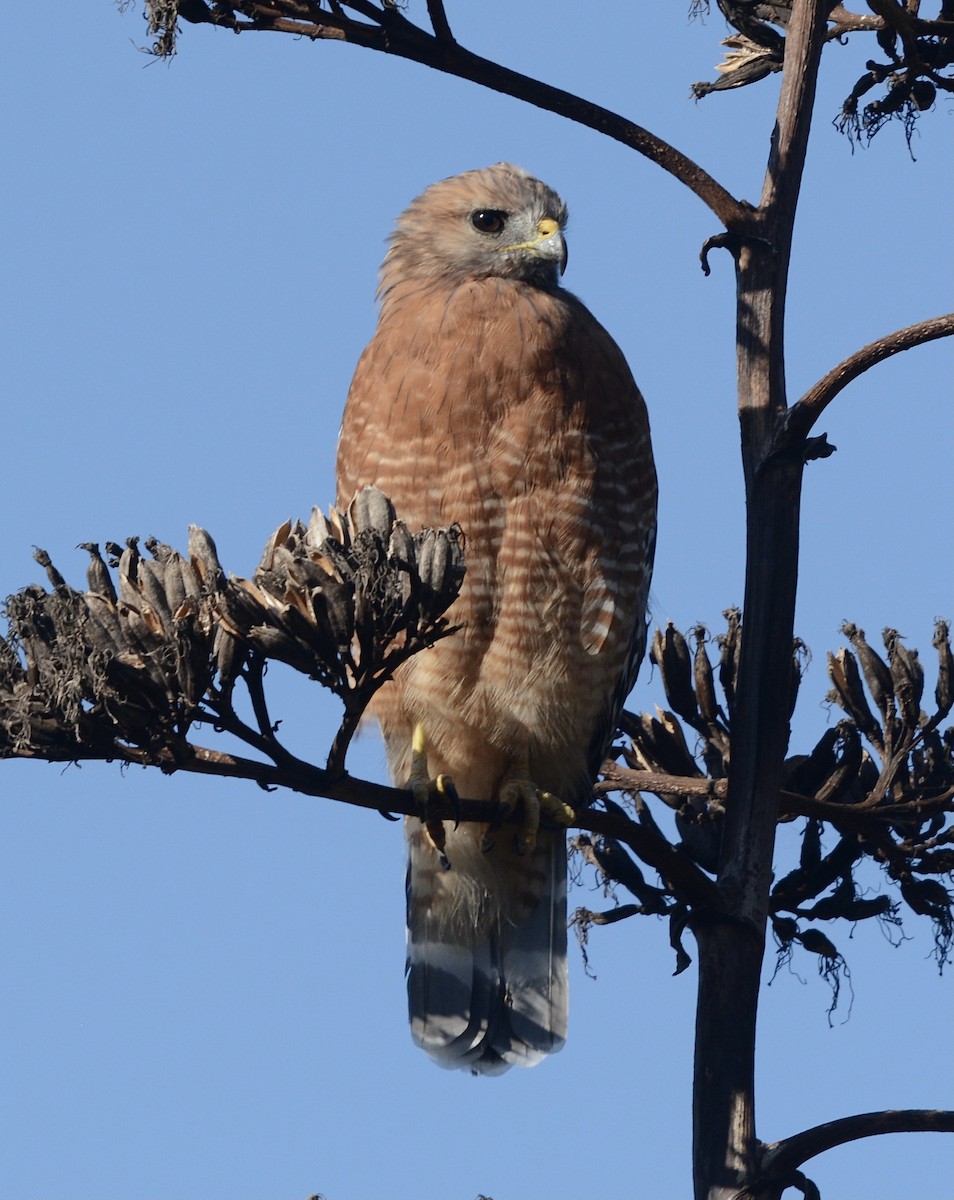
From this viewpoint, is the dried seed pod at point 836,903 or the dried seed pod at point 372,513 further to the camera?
the dried seed pod at point 836,903

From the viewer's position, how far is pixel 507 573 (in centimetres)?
456

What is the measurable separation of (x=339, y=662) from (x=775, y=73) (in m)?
2.66

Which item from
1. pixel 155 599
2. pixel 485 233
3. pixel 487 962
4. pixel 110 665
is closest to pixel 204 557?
pixel 155 599

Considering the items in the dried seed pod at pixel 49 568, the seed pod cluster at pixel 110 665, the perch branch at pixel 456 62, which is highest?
the perch branch at pixel 456 62

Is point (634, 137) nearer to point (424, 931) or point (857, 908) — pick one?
point (857, 908)

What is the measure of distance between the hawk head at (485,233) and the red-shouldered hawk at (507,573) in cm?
1

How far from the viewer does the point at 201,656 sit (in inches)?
117

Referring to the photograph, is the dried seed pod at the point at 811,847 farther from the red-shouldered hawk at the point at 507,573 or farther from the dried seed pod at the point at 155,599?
the dried seed pod at the point at 155,599

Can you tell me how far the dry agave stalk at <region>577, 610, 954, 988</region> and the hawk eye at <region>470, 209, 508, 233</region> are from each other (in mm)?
1555

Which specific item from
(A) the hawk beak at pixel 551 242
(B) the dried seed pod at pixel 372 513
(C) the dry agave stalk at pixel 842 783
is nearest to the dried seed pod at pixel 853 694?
(C) the dry agave stalk at pixel 842 783

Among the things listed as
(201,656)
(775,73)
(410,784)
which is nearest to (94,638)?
(201,656)

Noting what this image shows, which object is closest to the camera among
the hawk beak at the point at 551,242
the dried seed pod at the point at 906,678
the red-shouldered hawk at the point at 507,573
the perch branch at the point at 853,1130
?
the perch branch at the point at 853,1130

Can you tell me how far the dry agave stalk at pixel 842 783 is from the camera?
4172 mm

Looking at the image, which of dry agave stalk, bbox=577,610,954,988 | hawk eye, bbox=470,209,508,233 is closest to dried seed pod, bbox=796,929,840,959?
dry agave stalk, bbox=577,610,954,988
